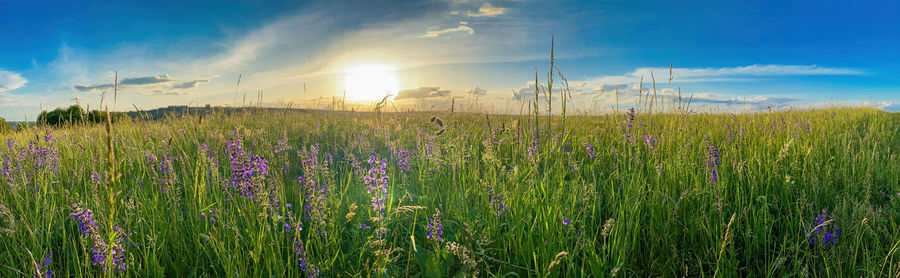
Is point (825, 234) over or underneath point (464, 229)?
underneath

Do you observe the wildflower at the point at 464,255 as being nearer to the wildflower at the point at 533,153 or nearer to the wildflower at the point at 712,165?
the wildflower at the point at 533,153

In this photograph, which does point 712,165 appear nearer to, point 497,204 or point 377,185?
point 497,204

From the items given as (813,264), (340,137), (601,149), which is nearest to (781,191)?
(813,264)

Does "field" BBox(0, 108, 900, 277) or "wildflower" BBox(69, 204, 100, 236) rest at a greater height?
"wildflower" BBox(69, 204, 100, 236)

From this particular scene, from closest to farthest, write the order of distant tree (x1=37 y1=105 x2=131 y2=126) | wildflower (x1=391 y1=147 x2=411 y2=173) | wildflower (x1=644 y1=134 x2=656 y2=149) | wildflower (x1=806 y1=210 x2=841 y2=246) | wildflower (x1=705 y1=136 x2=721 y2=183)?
1. wildflower (x1=806 y1=210 x2=841 y2=246)
2. wildflower (x1=705 y1=136 x2=721 y2=183)
3. wildflower (x1=644 y1=134 x2=656 y2=149)
4. wildflower (x1=391 y1=147 x2=411 y2=173)
5. distant tree (x1=37 y1=105 x2=131 y2=126)

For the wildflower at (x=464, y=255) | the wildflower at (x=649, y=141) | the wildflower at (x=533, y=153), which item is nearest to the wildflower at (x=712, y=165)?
the wildflower at (x=649, y=141)

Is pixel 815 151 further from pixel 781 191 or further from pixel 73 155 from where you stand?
pixel 73 155

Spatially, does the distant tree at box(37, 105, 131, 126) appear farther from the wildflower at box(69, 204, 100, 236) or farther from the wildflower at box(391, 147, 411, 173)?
the wildflower at box(391, 147, 411, 173)

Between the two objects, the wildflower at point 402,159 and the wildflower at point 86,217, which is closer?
the wildflower at point 86,217

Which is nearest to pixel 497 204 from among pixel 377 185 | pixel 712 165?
pixel 377 185

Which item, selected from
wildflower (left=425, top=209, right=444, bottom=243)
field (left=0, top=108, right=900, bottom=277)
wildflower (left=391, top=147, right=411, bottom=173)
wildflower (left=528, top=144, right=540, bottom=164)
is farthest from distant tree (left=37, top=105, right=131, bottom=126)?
wildflower (left=528, top=144, right=540, bottom=164)

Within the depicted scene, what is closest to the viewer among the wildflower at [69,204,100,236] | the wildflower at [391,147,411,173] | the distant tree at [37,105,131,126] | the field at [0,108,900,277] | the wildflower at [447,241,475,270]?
the wildflower at [447,241,475,270]

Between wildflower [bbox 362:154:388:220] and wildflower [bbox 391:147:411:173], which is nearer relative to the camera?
wildflower [bbox 362:154:388:220]

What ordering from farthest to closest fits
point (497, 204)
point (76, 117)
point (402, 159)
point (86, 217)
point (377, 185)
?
point (76, 117) < point (402, 159) < point (497, 204) < point (377, 185) < point (86, 217)
